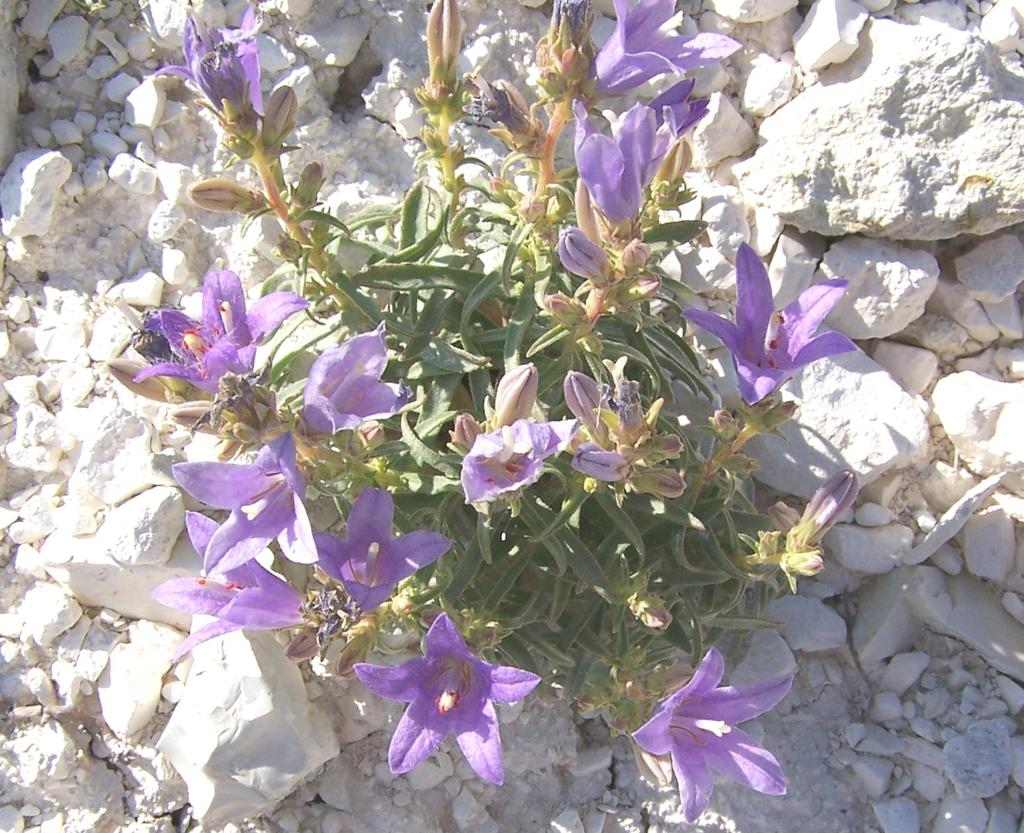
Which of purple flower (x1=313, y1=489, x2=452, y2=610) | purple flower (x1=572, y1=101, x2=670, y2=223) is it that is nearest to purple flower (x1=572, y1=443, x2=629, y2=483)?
purple flower (x1=313, y1=489, x2=452, y2=610)

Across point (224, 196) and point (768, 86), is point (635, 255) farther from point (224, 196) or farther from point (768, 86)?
point (768, 86)

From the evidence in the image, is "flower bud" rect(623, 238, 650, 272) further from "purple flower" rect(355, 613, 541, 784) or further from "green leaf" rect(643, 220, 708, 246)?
"purple flower" rect(355, 613, 541, 784)

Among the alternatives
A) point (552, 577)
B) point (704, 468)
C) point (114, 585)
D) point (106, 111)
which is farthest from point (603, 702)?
point (106, 111)

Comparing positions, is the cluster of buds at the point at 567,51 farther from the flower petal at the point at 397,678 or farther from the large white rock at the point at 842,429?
the flower petal at the point at 397,678

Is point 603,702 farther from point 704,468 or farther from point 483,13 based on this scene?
point 483,13

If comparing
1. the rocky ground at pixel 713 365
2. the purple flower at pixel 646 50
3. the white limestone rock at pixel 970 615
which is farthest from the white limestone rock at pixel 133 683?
the white limestone rock at pixel 970 615
